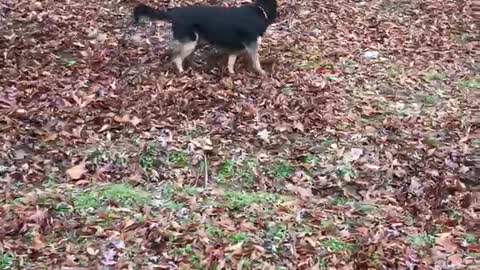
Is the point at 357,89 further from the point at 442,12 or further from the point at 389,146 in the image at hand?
the point at 442,12

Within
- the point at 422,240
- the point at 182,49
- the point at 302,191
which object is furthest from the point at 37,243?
the point at 182,49

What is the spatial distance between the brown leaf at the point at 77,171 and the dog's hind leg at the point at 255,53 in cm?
276

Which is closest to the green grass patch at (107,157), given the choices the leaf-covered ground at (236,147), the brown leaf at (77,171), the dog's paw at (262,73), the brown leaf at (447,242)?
the leaf-covered ground at (236,147)

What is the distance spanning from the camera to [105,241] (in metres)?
4.86

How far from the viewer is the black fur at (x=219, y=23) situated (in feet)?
25.6

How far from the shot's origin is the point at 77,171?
593 cm

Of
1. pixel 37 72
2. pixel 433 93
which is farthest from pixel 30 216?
pixel 433 93

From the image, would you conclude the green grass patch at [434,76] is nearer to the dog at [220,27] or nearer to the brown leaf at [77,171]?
the dog at [220,27]

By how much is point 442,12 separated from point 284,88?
422cm

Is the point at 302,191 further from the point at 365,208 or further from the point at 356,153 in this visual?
the point at 356,153

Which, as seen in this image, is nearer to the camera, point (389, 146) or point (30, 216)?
point (30, 216)

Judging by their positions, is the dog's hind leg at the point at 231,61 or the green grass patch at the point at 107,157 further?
the dog's hind leg at the point at 231,61

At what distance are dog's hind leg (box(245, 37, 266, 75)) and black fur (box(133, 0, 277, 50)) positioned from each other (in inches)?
1.3

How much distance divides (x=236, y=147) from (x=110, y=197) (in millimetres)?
1511
